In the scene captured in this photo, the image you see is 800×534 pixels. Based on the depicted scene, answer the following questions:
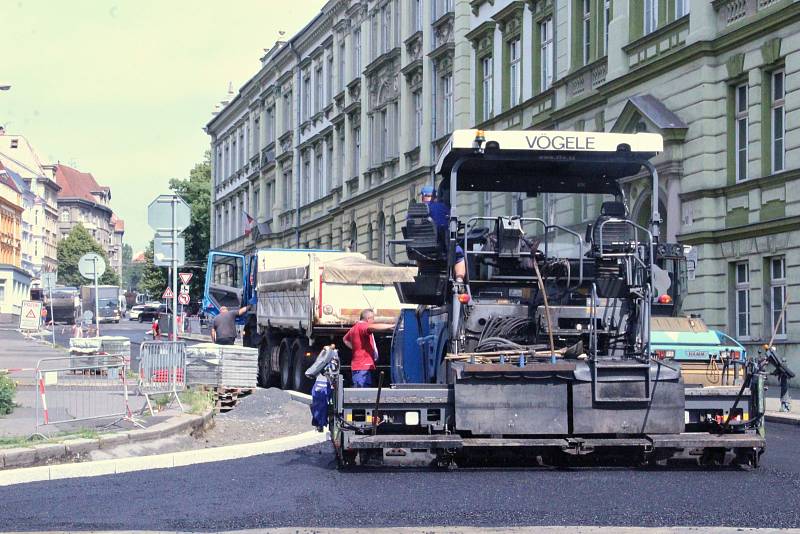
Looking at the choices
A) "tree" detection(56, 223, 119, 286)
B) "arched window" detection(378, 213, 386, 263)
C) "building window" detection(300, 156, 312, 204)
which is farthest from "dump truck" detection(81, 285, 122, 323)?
"tree" detection(56, 223, 119, 286)

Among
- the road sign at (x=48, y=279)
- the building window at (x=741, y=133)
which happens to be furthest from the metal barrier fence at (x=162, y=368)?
the road sign at (x=48, y=279)

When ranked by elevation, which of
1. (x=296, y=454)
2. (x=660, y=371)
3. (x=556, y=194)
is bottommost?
(x=296, y=454)

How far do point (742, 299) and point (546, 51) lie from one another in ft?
35.4

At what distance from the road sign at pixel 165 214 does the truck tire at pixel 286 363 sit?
5420mm

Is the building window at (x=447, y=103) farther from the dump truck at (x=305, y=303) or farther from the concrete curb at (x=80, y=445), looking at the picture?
the concrete curb at (x=80, y=445)

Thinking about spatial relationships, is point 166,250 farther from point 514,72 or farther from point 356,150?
point 356,150

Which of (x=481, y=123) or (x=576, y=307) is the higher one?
(x=481, y=123)

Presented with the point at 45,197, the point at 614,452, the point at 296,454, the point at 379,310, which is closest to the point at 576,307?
the point at 614,452

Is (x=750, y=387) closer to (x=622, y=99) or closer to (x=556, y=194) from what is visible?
(x=556, y=194)

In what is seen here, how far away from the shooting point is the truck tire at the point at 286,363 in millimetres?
25295

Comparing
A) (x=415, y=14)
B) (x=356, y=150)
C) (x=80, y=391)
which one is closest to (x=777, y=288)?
(x=80, y=391)

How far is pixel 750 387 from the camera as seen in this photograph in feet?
38.5

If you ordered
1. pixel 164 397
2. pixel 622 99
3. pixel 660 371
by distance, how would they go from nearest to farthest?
pixel 660 371, pixel 164 397, pixel 622 99

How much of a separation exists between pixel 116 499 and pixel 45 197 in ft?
459
